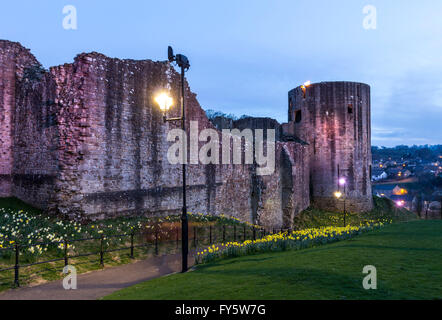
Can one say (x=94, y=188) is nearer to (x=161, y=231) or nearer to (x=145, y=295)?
(x=161, y=231)

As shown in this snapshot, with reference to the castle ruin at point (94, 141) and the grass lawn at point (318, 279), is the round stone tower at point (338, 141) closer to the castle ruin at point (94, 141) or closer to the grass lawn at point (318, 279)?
the castle ruin at point (94, 141)

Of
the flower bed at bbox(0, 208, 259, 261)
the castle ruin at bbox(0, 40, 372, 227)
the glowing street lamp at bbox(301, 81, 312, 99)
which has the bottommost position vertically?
the flower bed at bbox(0, 208, 259, 261)

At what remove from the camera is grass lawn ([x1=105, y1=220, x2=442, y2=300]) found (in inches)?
210

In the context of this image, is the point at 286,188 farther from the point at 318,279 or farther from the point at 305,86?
the point at 318,279

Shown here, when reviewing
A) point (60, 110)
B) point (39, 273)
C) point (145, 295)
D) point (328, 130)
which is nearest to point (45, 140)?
point (60, 110)

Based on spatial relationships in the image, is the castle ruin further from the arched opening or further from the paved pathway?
the arched opening

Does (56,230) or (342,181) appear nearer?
(56,230)

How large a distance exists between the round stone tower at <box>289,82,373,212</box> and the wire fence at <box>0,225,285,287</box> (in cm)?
2067

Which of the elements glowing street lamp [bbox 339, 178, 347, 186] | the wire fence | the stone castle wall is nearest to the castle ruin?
the stone castle wall

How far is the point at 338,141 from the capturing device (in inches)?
1421

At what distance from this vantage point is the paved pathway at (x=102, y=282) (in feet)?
23.8

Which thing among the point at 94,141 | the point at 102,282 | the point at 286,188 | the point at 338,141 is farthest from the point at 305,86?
the point at 102,282

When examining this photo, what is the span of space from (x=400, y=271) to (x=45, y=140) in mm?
14508

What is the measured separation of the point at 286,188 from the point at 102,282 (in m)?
21.9
